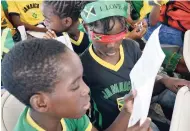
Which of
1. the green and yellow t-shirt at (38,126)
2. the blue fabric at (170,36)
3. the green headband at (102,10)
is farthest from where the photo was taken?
the blue fabric at (170,36)

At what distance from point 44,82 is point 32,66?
0.05m

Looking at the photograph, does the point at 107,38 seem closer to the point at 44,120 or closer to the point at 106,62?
the point at 106,62

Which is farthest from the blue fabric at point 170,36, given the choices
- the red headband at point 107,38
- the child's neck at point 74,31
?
the red headband at point 107,38

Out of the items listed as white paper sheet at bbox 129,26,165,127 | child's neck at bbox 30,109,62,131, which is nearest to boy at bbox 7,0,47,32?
child's neck at bbox 30,109,62,131

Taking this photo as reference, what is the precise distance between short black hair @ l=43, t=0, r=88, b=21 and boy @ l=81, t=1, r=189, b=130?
0.45 meters

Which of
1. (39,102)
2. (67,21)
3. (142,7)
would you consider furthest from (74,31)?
(39,102)

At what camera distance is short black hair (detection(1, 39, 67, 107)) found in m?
0.75

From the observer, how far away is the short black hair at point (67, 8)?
163cm

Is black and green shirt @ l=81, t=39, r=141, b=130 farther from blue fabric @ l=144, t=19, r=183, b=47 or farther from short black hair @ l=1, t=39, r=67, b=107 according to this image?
blue fabric @ l=144, t=19, r=183, b=47

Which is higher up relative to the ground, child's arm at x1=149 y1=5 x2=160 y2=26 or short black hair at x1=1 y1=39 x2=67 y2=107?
short black hair at x1=1 y1=39 x2=67 y2=107

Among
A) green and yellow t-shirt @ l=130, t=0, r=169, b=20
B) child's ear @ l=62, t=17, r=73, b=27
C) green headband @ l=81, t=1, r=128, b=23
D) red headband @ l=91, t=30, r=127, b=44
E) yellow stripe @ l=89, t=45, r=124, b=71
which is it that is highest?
green headband @ l=81, t=1, r=128, b=23

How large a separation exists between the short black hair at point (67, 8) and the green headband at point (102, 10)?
1.55 feet

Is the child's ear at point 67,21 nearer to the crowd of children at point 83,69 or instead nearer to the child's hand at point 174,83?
the crowd of children at point 83,69

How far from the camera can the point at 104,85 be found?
3.91ft
